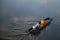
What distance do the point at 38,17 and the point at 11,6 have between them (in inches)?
81.4

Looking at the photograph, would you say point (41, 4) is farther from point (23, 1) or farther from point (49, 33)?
point (49, 33)

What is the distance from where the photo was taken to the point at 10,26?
575 centimetres

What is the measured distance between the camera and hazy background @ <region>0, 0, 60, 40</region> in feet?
16.6

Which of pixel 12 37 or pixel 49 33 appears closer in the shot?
pixel 12 37

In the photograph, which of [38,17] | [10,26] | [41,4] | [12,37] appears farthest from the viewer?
[41,4]

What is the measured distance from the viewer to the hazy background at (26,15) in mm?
5059

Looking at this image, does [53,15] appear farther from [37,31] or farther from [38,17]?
[37,31]

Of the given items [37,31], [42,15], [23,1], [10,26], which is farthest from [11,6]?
[37,31]

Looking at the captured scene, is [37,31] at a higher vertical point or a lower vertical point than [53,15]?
lower

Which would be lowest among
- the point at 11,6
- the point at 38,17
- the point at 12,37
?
the point at 12,37

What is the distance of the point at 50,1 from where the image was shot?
32.0ft

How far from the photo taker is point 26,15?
306 inches

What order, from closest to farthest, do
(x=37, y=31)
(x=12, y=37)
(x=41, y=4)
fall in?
(x=12, y=37), (x=37, y=31), (x=41, y=4)

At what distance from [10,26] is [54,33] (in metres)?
1.48
